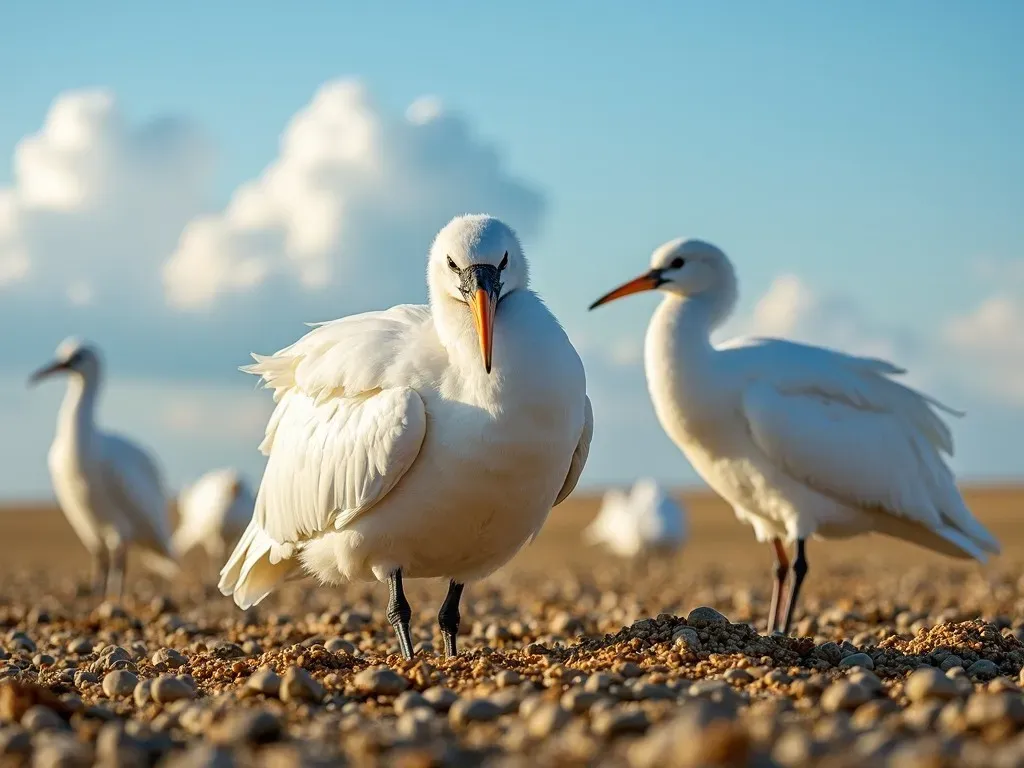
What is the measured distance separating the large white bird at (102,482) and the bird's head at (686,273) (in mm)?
9717

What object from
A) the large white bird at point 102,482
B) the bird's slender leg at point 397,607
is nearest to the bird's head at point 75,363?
the large white bird at point 102,482

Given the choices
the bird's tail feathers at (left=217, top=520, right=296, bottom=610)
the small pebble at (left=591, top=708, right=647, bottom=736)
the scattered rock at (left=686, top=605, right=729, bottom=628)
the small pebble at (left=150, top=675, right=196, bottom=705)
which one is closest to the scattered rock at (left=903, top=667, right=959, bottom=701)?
the small pebble at (left=591, top=708, right=647, bottom=736)

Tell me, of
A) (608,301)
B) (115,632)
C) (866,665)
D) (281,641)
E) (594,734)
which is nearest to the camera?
(594,734)

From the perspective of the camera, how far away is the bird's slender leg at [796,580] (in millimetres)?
8807

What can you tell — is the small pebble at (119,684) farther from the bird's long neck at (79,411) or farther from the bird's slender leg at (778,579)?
the bird's long neck at (79,411)

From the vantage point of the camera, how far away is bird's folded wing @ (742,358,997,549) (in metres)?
9.12

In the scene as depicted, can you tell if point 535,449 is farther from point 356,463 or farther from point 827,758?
point 827,758

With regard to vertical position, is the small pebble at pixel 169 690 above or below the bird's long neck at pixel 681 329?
below

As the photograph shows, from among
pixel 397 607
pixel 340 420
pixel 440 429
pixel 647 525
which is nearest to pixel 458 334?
pixel 440 429

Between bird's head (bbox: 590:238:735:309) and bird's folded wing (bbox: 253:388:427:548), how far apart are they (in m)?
3.71

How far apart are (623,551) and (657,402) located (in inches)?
555

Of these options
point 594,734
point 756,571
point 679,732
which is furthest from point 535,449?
point 756,571

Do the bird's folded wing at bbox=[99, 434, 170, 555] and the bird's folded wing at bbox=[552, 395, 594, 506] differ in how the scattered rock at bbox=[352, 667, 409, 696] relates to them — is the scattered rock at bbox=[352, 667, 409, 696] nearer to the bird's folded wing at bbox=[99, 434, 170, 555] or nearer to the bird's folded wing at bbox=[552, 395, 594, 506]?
the bird's folded wing at bbox=[552, 395, 594, 506]

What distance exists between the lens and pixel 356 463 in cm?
622
